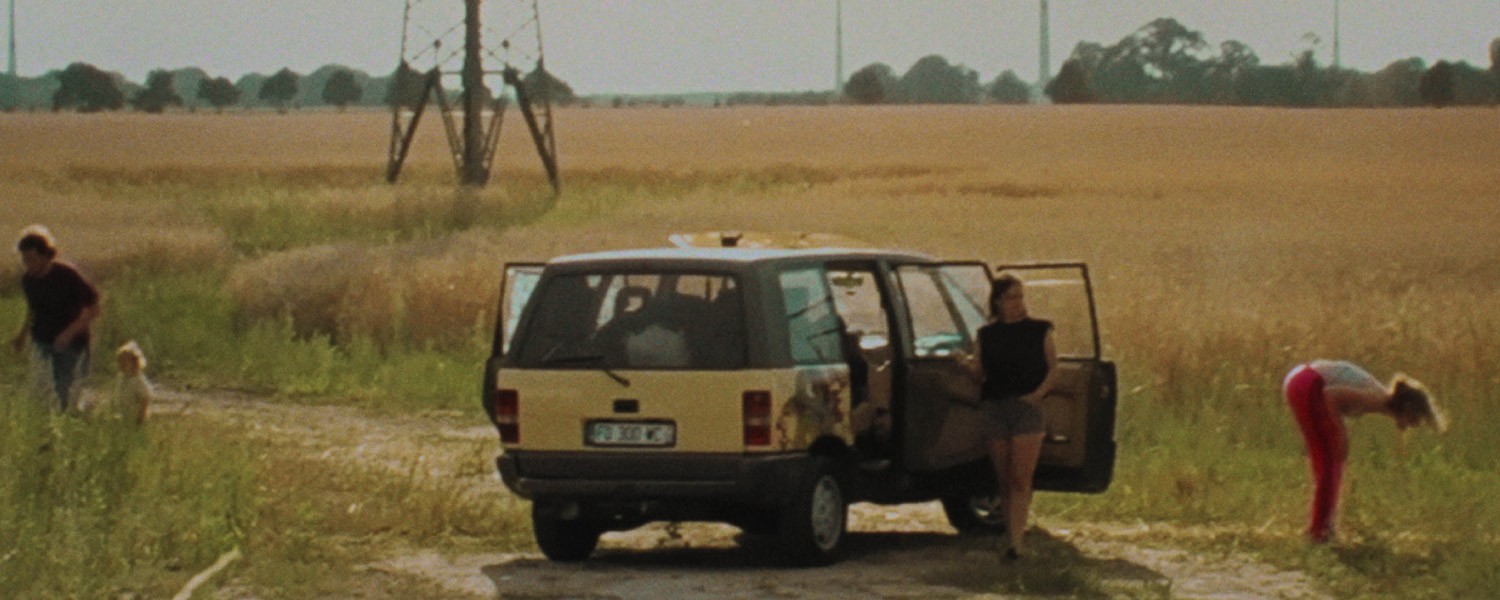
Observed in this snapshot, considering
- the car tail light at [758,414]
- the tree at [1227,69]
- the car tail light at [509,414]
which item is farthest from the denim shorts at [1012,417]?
the tree at [1227,69]

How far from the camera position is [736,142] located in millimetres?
102062

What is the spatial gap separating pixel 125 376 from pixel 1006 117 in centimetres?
9780

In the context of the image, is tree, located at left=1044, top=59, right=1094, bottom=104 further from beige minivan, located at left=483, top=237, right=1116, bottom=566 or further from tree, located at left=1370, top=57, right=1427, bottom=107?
beige minivan, located at left=483, top=237, right=1116, bottom=566

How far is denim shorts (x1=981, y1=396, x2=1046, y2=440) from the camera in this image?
48.7 ft

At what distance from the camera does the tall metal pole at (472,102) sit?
61594 millimetres

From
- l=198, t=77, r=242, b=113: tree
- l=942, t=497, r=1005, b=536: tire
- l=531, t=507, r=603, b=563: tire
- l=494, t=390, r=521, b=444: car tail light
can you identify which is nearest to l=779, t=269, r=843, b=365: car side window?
l=494, t=390, r=521, b=444: car tail light

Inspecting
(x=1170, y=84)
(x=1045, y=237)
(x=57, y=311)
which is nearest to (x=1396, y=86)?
(x=1170, y=84)

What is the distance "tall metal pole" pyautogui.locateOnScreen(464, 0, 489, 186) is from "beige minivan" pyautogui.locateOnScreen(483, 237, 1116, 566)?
46454 millimetres

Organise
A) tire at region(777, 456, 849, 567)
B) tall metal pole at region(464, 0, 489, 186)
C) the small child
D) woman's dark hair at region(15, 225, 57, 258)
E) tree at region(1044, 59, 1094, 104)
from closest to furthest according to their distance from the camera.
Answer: tire at region(777, 456, 849, 567)
the small child
woman's dark hair at region(15, 225, 57, 258)
tall metal pole at region(464, 0, 489, 186)
tree at region(1044, 59, 1094, 104)

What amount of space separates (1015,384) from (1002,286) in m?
0.48

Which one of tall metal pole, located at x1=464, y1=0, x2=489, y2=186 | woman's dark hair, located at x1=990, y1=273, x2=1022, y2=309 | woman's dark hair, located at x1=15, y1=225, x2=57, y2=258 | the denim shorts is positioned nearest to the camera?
woman's dark hair, located at x1=990, y1=273, x2=1022, y2=309

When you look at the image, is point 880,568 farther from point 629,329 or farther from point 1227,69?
point 1227,69

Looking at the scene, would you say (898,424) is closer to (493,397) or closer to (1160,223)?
(493,397)

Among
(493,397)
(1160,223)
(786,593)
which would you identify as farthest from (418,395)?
(1160,223)
